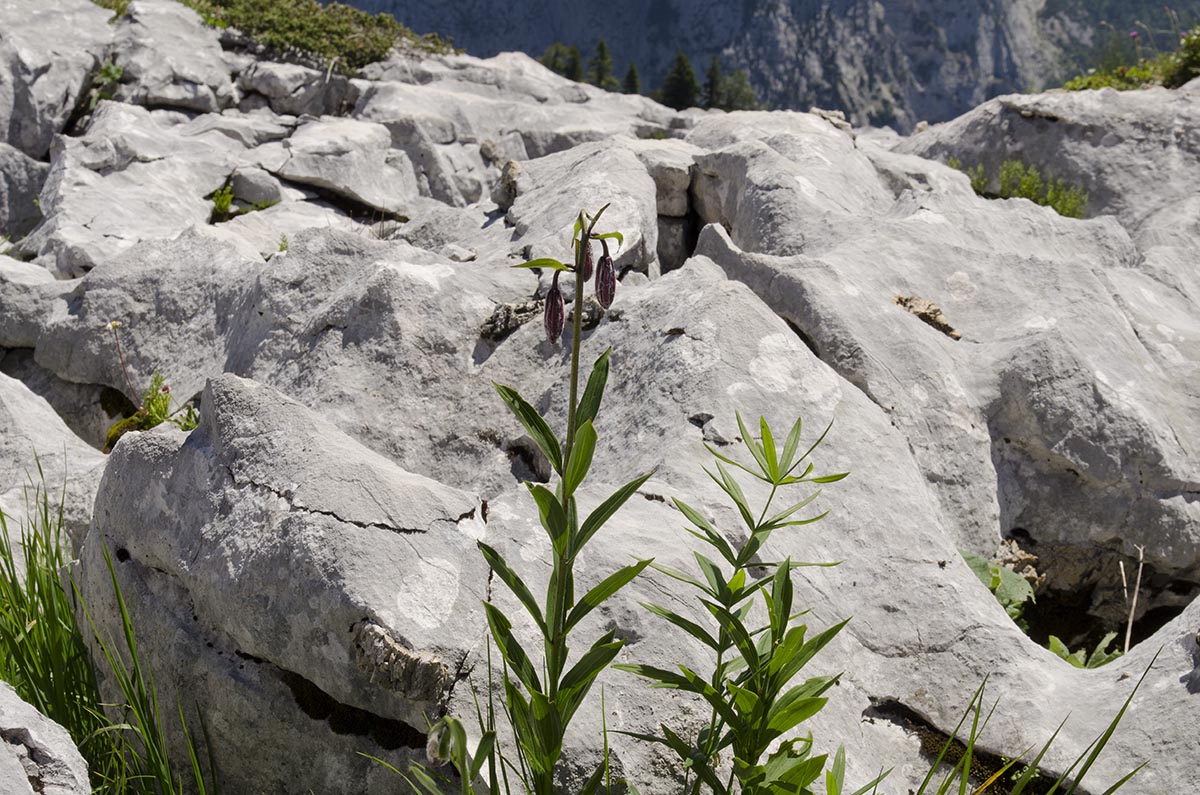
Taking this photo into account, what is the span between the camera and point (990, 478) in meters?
5.85

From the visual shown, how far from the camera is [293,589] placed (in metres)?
3.60

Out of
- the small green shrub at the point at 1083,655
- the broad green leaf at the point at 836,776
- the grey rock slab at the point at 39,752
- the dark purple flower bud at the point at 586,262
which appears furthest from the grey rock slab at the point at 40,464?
the small green shrub at the point at 1083,655

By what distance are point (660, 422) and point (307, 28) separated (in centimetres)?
1833

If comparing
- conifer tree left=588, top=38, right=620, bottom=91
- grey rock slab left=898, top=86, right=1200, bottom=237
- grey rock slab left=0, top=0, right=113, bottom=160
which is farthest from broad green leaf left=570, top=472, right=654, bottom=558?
conifer tree left=588, top=38, right=620, bottom=91

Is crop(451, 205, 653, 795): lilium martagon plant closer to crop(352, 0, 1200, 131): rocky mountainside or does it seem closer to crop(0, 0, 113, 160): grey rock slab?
crop(0, 0, 113, 160): grey rock slab

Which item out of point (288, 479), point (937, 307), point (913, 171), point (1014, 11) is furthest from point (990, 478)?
point (1014, 11)

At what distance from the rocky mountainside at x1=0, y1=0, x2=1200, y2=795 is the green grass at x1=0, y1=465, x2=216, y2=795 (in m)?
0.17

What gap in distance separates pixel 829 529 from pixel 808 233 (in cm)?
392

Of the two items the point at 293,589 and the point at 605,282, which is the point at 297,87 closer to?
the point at 293,589

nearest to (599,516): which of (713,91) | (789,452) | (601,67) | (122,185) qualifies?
(789,452)

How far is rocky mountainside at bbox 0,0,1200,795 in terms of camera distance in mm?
3689

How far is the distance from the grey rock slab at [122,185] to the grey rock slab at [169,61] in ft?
3.12

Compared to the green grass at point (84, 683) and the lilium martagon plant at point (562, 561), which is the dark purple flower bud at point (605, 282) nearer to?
the lilium martagon plant at point (562, 561)

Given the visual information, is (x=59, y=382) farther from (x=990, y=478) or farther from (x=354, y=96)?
(x=354, y=96)
